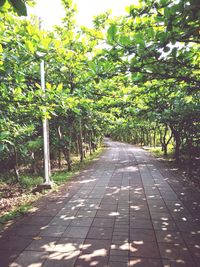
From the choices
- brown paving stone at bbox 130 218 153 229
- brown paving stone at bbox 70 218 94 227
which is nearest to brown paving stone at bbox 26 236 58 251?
brown paving stone at bbox 70 218 94 227

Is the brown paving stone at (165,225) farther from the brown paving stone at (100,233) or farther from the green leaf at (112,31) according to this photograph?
the green leaf at (112,31)

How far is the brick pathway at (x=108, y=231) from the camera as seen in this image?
3312mm

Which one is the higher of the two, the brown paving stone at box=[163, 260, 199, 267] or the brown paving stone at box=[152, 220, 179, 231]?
the brown paving stone at box=[152, 220, 179, 231]

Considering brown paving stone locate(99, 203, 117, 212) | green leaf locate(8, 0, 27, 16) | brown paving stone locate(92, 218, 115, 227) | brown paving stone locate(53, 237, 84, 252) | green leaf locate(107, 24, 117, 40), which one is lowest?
brown paving stone locate(53, 237, 84, 252)

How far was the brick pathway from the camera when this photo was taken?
3.31 m

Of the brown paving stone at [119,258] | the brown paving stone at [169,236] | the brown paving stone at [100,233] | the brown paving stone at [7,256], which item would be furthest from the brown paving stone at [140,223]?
the brown paving stone at [7,256]

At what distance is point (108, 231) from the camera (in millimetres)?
4207

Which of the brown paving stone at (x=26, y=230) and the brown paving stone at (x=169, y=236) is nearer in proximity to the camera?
the brown paving stone at (x=169, y=236)

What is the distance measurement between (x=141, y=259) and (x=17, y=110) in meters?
3.72

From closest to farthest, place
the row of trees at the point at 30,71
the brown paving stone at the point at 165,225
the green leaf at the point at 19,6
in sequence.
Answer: the green leaf at the point at 19,6, the row of trees at the point at 30,71, the brown paving stone at the point at 165,225

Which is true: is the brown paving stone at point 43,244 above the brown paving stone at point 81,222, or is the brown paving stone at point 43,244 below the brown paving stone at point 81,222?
below

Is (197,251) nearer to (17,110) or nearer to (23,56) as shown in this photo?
(23,56)

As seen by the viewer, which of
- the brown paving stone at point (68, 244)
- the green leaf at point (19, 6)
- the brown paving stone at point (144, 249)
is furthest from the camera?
the brown paving stone at point (68, 244)

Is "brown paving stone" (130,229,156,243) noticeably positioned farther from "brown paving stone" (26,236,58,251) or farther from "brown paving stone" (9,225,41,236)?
"brown paving stone" (9,225,41,236)
